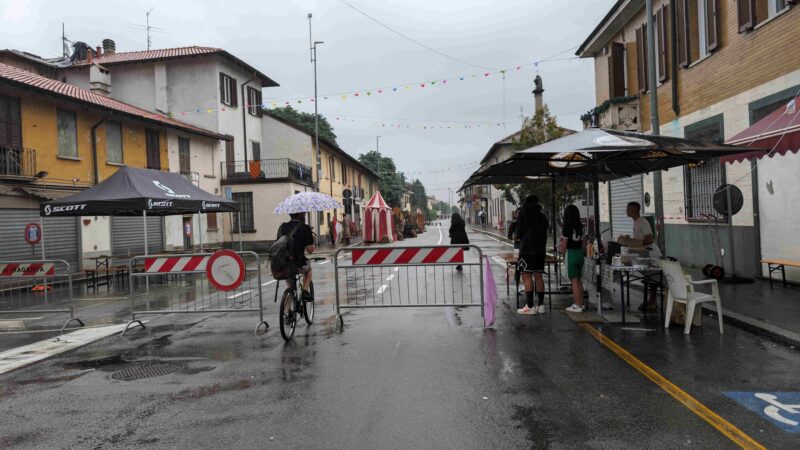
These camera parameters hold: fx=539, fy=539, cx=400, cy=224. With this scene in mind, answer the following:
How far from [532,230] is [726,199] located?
528 centimetres

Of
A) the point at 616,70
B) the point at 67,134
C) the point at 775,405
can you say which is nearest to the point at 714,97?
the point at 616,70

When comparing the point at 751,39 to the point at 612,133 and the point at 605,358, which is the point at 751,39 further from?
the point at 605,358

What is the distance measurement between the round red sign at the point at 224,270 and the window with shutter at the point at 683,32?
12225 millimetres

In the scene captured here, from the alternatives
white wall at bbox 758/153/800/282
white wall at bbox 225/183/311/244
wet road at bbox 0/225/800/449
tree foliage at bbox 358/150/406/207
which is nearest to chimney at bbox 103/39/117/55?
white wall at bbox 225/183/311/244

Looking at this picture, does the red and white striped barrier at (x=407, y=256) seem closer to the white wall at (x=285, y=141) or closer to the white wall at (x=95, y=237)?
the white wall at (x=95, y=237)

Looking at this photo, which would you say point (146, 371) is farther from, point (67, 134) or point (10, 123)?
point (67, 134)

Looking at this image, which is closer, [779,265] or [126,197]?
[779,265]

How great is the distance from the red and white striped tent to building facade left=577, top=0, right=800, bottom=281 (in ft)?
52.9

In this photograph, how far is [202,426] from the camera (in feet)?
13.9

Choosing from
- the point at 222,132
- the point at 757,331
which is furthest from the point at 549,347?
the point at 222,132

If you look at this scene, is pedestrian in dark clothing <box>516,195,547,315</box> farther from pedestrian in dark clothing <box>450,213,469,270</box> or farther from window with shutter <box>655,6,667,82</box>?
window with shutter <box>655,6,667,82</box>

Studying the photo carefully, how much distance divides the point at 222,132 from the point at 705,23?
2393 centimetres

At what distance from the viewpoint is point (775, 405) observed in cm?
436

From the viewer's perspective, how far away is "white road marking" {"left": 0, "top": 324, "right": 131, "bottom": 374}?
661 cm
